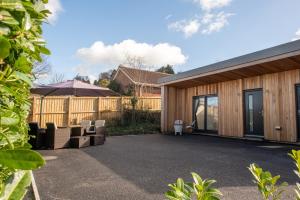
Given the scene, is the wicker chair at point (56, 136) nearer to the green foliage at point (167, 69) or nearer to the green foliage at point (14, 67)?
the green foliage at point (14, 67)

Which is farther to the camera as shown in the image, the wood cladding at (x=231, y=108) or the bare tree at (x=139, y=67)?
the bare tree at (x=139, y=67)

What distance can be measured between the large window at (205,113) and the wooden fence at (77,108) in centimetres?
350

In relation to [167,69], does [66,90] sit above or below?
below

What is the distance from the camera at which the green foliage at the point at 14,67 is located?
0.41 meters

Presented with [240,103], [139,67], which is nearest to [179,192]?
[240,103]

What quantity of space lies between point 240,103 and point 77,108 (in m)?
8.58

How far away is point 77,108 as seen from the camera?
1173 centimetres

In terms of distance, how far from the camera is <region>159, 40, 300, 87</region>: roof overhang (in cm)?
604

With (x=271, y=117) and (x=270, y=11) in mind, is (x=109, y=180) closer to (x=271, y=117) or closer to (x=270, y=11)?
(x=271, y=117)

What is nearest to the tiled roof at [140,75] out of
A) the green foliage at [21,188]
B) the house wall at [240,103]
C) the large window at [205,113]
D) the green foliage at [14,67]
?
the house wall at [240,103]

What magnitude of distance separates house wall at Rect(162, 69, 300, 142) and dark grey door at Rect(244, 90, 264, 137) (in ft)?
0.69

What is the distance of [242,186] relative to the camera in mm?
3021

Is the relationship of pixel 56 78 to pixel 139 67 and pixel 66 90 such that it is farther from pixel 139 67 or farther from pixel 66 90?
pixel 66 90

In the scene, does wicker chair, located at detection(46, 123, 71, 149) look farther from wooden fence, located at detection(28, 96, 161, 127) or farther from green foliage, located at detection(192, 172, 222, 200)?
green foliage, located at detection(192, 172, 222, 200)
